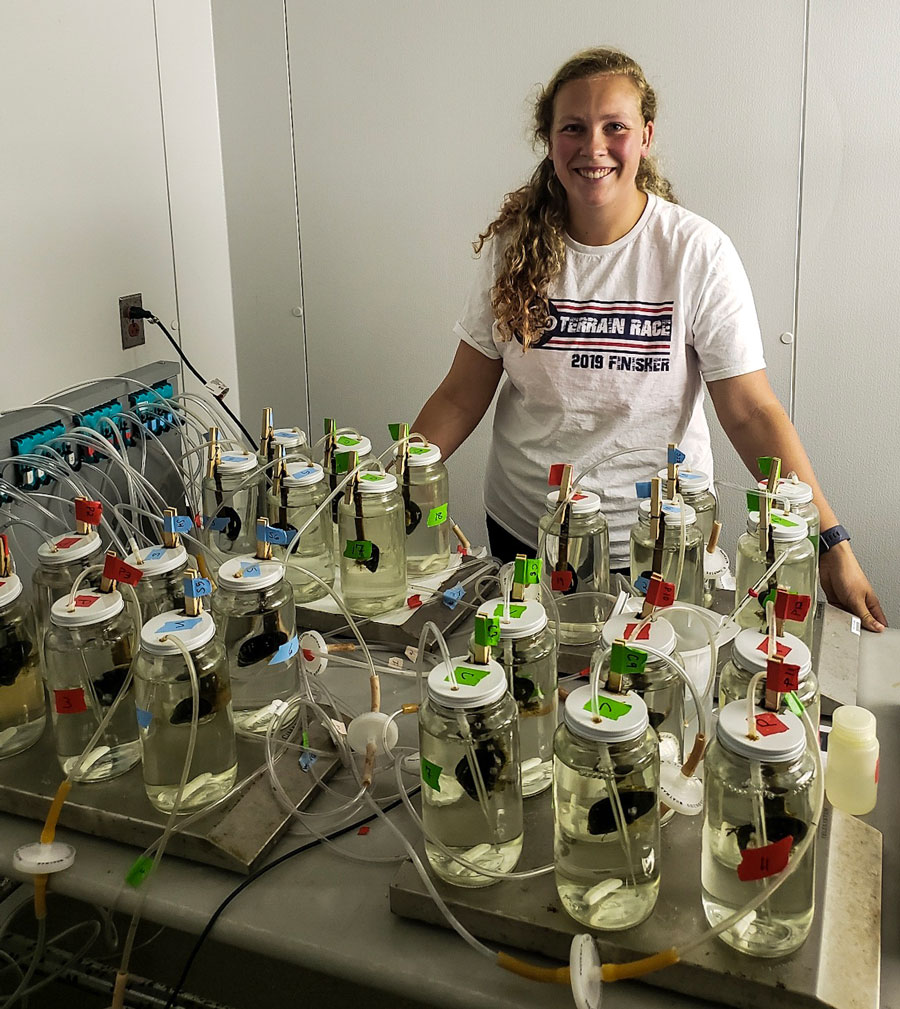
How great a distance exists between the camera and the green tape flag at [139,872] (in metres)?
1.10

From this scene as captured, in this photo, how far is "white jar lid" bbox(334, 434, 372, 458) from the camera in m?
1.80

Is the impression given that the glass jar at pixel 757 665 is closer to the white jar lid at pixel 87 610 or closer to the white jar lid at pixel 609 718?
the white jar lid at pixel 609 718

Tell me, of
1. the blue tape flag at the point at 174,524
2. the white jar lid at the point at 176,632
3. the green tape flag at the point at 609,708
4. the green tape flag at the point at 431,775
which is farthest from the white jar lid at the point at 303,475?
the green tape flag at the point at 609,708

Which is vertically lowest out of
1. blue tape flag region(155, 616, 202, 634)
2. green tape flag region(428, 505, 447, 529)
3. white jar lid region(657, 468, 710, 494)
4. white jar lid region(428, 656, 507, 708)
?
green tape flag region(428, 505, 447, 529)

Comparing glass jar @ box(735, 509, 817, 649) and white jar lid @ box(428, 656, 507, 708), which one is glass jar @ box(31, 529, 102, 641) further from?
glass jar @ box(735, 509, 817, 649)

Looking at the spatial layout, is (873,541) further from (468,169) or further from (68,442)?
(68,442)

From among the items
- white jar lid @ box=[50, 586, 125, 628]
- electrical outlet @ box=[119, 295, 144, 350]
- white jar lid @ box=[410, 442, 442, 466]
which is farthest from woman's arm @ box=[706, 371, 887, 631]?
electrical outlet @ box=[119, 295, 144, 350]

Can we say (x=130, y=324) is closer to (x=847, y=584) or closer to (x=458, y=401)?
(x=458, y=401)

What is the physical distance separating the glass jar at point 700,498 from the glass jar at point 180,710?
2.60 ft

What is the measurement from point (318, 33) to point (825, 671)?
93.8 inches

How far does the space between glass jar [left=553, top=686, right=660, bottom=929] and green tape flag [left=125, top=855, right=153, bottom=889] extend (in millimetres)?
481

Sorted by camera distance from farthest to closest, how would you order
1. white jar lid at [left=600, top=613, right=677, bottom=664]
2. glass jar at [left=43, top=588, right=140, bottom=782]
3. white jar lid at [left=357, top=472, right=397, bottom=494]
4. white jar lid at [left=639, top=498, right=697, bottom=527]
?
1. white jar lid at [left=357, top=472, right=397, bottom=494]
2. white jar lid at [left=639, top=498, right=697, bottom=527]
3. glass jar at [left=43, top=588, right=140, bottom=782]
4. white jar lid at [left=600, top=613, right=677, bottom=664]

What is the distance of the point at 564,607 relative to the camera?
152 centimetres

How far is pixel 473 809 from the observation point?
103 centimetres
